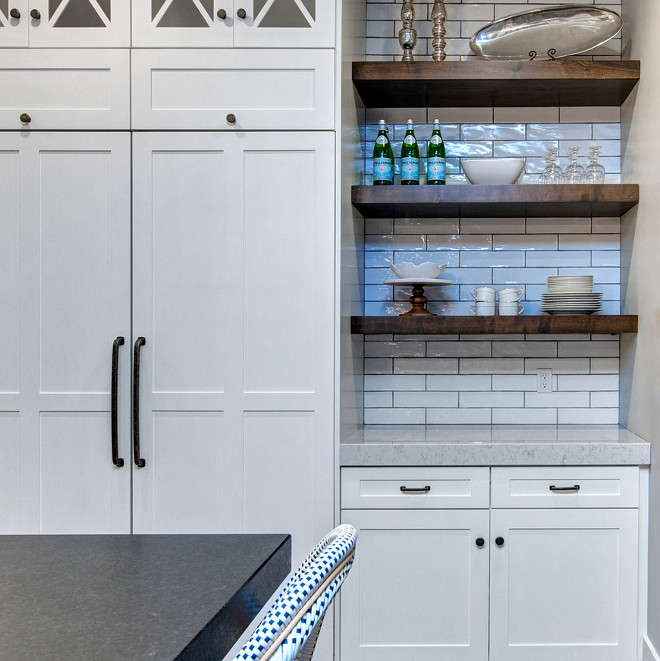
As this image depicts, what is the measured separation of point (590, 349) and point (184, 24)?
79.1 inches

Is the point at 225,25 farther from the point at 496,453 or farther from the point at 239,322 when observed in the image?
the point at 496,453

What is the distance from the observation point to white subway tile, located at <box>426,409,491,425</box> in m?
2.80

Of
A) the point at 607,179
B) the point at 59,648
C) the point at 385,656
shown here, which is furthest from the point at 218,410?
the point at 607,179

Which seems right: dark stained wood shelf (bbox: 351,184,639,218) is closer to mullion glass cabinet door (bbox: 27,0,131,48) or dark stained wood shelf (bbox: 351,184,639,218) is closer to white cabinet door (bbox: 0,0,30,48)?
mullion glass cabinet door (bbox: 27,0,131,48)

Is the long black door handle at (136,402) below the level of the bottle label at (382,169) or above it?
below

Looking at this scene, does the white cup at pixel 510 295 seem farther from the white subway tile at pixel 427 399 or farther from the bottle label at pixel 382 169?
the bottle label at pixel 382 169

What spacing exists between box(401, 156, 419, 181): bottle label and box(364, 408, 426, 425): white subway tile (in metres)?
0.96

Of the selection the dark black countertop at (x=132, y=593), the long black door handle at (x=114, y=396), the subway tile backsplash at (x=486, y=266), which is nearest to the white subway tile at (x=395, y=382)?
the subway tile backsplash at (x=486, y=266)

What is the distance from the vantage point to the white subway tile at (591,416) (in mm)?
2779

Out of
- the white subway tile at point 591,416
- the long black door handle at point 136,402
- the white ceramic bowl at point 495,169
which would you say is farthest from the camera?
the white subway tile at point 591,416

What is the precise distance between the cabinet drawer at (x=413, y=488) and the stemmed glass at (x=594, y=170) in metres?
1.24

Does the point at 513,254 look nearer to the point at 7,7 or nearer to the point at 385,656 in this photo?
the point at 385,656

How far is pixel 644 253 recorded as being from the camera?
2.46m

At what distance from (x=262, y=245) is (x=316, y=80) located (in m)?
0.58
